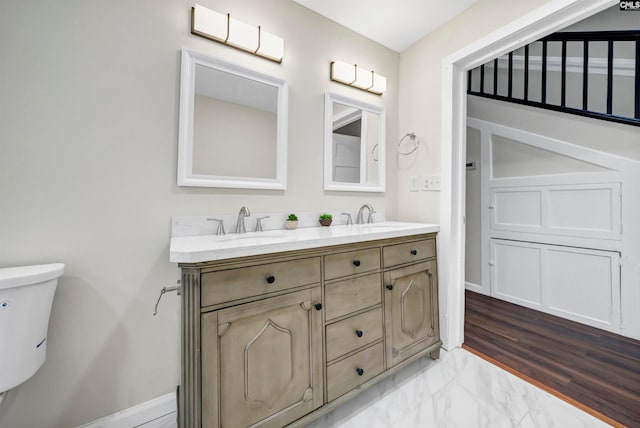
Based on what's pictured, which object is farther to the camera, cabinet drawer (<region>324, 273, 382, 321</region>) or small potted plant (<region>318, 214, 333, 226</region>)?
small potted plant (<region>318, 214, 333, 226</region>)

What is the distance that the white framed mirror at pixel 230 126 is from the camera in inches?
56.3

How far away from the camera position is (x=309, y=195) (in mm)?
1879

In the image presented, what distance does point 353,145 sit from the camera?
210 cm

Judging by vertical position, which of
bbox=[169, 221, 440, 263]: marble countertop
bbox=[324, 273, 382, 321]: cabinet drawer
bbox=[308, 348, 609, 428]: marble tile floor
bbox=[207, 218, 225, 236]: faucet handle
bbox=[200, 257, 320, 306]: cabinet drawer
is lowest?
bbox=[308, 348, 609, 428]: marble tile floor

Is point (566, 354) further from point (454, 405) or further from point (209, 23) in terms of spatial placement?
point (209, 23)

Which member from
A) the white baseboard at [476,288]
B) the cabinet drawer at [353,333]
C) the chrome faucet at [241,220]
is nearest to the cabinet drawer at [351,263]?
the cabinet drawer at [353,333]

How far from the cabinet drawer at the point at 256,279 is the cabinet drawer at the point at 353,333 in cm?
29

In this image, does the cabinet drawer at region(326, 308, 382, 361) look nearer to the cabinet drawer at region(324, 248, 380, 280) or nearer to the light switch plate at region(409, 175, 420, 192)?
the cabinet drawer at region(324, 248, 380, 280)

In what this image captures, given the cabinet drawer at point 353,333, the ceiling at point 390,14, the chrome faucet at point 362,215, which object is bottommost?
the cabinet drawer at point 353,333

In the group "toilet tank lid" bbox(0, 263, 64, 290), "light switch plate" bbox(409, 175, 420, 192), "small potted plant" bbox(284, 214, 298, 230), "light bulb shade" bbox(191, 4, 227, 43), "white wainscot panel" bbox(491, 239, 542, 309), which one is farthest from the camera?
"white wainscot panel" bbox(491, 239, 542, 309)

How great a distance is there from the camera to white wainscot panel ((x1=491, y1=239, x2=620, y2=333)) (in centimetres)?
221

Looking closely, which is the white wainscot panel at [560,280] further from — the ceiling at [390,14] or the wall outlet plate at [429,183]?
the ceiling at [390,14]

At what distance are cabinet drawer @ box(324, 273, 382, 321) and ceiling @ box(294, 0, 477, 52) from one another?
1844 millimetres

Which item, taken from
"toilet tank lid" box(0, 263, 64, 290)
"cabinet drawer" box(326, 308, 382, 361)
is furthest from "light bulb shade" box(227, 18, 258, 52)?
"cabinet drawer" box(326, 308, 382, 361)
